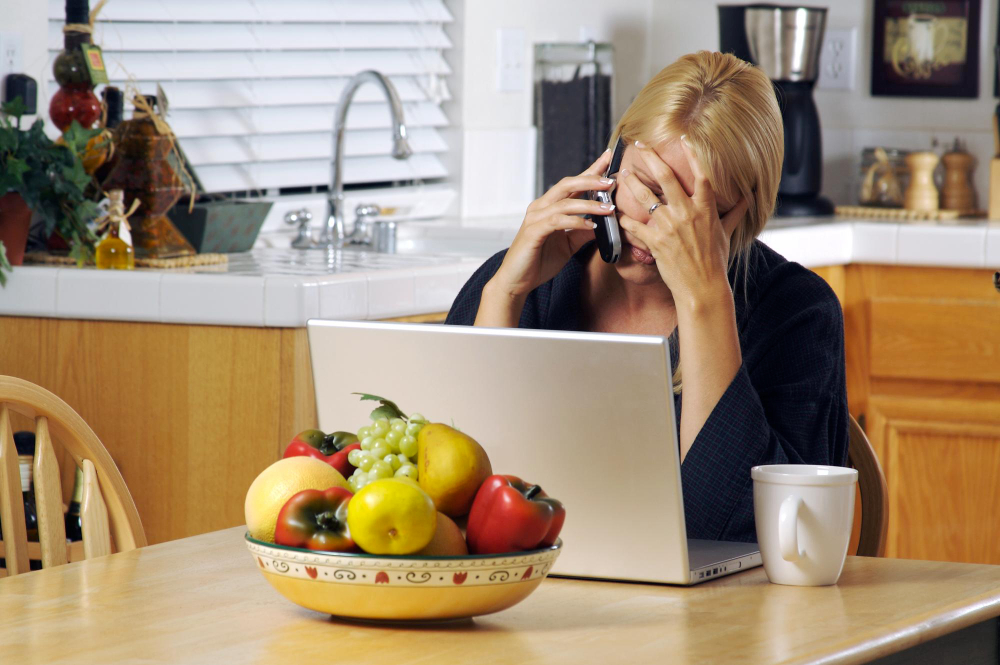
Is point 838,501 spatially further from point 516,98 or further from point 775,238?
point 516,98

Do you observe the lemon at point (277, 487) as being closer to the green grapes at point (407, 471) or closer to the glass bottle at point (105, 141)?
the green grapes at point (407, 471)

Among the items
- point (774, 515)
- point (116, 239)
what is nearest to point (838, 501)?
point (774, 515)

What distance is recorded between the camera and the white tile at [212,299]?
2.06m

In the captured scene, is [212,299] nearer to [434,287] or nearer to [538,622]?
[434,287]

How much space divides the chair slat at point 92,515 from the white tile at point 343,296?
2.37ft

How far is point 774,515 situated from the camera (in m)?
1.12

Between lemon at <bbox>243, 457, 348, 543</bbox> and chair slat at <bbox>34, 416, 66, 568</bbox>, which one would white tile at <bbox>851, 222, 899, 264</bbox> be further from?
lemon at <bbox>243, 457, 348, 543</bbox>

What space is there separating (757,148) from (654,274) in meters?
0.18

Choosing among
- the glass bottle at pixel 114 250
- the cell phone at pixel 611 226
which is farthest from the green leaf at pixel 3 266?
the cell phone at pixel 611 226

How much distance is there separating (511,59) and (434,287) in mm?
1329

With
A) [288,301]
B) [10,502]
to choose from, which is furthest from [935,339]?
[10,502]

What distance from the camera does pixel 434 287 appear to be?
2297 mm

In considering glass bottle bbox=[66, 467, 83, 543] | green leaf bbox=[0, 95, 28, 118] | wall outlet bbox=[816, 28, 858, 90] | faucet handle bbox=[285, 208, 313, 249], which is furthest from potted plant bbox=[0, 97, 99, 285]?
wall outlet bbox=[816, 28, 858, 90]

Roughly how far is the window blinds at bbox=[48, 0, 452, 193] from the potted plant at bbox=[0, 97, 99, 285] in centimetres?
27
